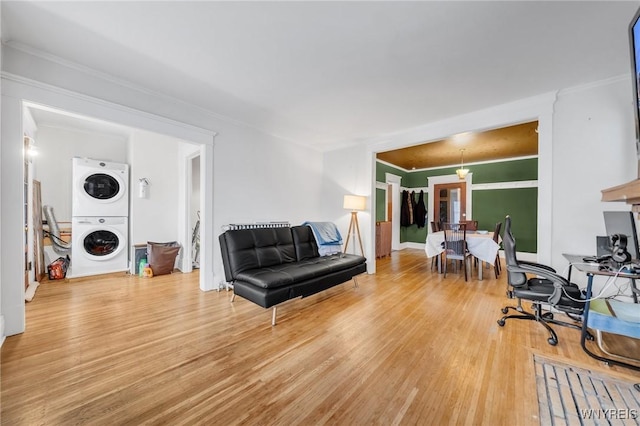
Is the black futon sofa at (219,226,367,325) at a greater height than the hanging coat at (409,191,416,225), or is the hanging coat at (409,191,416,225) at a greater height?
the hanging coat at (409,191,416,225)

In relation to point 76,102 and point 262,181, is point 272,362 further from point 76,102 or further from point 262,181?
point 76,102

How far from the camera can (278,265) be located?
3016mm

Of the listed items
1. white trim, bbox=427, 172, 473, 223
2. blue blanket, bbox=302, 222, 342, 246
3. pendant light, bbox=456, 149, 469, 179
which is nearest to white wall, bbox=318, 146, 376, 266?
blue blanket, bbox=302, 222, 342, 246

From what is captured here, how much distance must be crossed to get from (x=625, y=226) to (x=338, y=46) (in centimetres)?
300

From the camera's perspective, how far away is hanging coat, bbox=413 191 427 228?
7.20 meters

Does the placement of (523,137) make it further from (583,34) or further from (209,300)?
(209,300)

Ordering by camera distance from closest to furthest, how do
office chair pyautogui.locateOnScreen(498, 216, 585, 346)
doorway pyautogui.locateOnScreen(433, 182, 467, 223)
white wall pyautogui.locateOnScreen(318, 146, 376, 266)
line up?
1. office chair pyautogui.locateOnScreen(498, 216, 585, 346)
2. white wall pyautogui.locateOnScreen(318, 146, 376, 266)
3. doorway pyautogui.locateOnScreen(433, 182, 467, 223)

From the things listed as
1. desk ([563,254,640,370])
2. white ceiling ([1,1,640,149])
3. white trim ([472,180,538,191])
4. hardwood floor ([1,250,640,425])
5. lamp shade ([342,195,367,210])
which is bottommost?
hardwood floor ([1,250,640,425])

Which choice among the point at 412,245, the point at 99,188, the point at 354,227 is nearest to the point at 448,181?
the point at 412,245

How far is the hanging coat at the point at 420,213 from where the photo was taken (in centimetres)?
720

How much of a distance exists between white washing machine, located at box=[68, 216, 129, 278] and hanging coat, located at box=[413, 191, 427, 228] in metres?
7.18

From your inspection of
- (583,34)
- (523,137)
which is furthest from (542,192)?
(523,137)

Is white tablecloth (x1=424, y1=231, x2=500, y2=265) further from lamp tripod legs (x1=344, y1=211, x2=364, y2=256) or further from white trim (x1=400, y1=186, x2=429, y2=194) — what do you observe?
white trim (x1=400, y1=186, x2=429, y2=194)

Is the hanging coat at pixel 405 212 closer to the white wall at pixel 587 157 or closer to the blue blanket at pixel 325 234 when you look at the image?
the blue blanket at pixel 325 234
